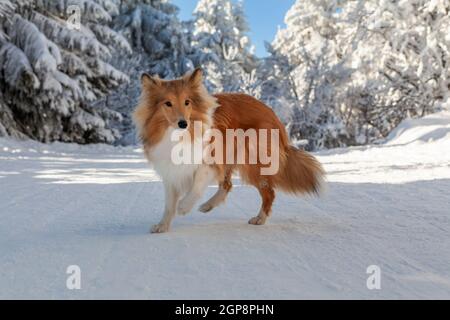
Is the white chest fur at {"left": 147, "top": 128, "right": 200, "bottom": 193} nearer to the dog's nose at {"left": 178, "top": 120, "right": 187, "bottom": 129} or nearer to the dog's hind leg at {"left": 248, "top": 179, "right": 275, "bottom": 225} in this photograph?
the dog's nose at {"left": 178, "top": 120, "right": 187, "bottom": 129}

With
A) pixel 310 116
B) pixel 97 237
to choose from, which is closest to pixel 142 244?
pixel 97 237

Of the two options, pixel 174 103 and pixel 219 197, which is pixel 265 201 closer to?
pixel 219 197

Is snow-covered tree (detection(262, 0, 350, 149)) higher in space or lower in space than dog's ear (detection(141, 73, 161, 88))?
higher

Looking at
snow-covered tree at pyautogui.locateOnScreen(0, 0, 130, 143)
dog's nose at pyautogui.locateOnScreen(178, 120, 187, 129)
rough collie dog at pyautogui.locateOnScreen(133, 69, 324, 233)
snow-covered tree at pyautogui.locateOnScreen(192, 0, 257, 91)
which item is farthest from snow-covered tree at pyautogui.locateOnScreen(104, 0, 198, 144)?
dog's nose at pyautogui.locateOnScreen(178, 120, 187, 129)

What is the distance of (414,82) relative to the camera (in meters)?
20.6

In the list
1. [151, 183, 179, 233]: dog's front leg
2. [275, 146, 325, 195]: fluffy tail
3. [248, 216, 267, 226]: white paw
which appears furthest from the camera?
[275, 146, 325, 195]: fluffy tail

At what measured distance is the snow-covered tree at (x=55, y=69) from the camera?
15820 millimetres

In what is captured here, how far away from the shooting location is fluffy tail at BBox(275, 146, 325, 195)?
457 cm

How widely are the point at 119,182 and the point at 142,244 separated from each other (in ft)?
13.3

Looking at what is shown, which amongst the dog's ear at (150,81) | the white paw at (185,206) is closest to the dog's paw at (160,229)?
the white paw at (185,206)

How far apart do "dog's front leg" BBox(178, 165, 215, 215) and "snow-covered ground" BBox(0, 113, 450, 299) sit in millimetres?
203

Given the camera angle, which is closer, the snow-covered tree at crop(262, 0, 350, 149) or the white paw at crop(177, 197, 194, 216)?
the white paw at crop(177, 197, 194, 216)

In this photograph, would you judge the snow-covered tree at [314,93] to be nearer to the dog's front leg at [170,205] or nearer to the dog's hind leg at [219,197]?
the dog's hind leg at [219,197]
